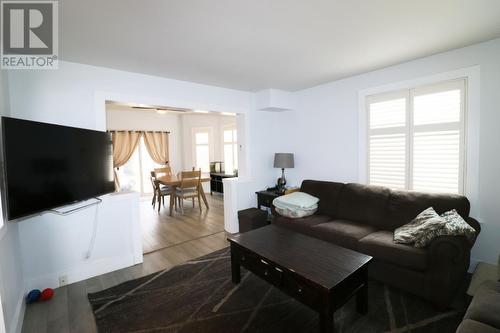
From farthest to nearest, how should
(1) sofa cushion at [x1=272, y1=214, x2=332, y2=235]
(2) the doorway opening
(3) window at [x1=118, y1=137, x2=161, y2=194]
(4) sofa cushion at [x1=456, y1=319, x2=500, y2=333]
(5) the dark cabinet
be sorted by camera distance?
(5) the dark cabinet < (3) window at [x1=118, y1=137, x2=161, y2=194] < (2) the doorway opening < (1) sofa cushion at [x1=272, y1=214, x2=332, y2=235] < (4) sofa cushion at [x1=456, y1=319, x2=500, y2=333]

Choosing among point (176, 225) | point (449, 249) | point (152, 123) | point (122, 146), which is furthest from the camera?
point (152, 123)

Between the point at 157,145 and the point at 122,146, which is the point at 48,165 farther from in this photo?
the point at 157,145

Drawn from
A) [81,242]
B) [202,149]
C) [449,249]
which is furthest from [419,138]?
[202,149]

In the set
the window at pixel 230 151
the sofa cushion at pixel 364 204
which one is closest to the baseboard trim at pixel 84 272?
the sofa cushion at pixel 364 204

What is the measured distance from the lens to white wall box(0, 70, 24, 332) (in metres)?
1.61

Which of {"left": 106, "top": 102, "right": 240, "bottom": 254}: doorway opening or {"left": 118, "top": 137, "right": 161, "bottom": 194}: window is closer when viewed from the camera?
{"left": 106, "top": 102, "right": 240, "bottom": 254}: doorway opening

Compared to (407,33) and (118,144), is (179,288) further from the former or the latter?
(118,144)

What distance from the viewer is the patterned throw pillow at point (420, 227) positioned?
2.08 m

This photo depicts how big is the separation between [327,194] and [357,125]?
1085 millimetres

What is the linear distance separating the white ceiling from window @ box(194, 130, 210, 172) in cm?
449

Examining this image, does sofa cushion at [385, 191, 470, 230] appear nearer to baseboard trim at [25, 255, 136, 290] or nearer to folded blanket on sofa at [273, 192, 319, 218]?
folded blanket on sofa at [273, 192, 319, 218]

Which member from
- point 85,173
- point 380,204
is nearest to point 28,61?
point 85,173

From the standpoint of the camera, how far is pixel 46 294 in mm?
2213

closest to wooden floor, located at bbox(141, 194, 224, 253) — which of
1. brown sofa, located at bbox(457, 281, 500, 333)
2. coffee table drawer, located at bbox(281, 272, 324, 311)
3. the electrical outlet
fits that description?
the electrical outlet
